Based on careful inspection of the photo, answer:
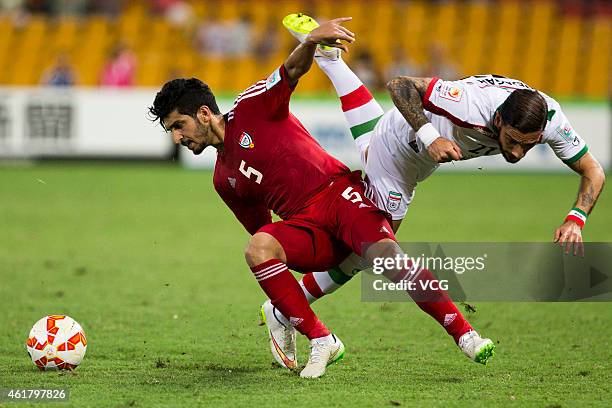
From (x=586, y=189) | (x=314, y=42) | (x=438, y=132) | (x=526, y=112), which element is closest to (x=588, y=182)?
(x=586, y=189)

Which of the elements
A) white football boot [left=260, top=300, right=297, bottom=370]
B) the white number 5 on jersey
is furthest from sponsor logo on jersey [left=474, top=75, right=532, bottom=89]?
white football boot [left=260, top=300, right=297, bottom=370]

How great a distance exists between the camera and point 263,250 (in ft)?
18.4

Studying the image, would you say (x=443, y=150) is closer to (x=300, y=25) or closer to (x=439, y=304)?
(x=439, y=304)

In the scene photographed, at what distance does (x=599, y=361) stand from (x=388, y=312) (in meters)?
2.09

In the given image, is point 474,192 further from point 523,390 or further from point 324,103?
point 523,390

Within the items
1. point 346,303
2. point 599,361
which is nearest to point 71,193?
point 346,303

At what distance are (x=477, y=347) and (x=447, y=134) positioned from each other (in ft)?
3.98

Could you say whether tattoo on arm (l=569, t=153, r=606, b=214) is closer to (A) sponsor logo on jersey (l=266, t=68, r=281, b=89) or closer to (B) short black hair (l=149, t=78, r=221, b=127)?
(A) sponsor logo on jersey (l=266, t=68, r=281, b=89)

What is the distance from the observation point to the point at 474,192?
16.1 m

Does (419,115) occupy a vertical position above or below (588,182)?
above

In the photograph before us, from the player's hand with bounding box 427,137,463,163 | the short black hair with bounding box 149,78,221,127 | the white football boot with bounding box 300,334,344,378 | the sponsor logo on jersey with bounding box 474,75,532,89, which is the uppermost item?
the sponsor logo on jersey with bounding box 474,75,532,89

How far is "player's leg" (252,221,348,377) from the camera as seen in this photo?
222 inches

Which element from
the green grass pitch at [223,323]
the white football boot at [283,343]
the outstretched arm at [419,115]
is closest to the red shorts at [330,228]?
the white football boot at [283,343]

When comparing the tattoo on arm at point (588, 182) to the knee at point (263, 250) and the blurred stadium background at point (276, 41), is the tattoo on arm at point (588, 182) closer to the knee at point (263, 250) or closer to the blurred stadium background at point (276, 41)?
the knee at point (263, 250)
